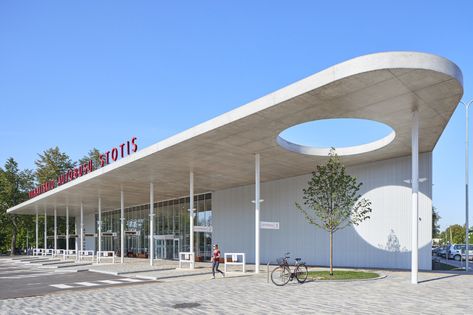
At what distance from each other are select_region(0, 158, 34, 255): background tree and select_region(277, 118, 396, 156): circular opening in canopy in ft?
171

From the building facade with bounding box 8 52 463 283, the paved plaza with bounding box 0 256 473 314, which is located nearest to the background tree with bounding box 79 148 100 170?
the building facade with bounding box 8 52 463 283

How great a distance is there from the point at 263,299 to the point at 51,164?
69.8 meters

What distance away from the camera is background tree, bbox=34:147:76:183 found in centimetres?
7244

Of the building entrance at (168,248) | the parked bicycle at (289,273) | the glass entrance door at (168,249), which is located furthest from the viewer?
the glass entrance door at (168,249)

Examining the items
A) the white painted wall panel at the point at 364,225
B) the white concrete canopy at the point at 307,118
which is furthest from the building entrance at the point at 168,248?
the white concrete canopy at the point at 307,118

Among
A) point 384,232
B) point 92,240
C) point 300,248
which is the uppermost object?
point 384,232

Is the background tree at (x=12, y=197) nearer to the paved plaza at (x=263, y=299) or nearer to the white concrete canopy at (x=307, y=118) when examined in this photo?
the white concrete canopy at (x=307, y=118)

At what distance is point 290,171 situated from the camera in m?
26.9

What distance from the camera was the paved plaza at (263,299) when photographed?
407 inches

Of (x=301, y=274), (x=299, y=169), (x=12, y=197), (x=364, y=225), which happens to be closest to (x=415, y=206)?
(x=301, y=274)

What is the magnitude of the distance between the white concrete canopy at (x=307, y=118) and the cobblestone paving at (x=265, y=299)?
5.85 meters

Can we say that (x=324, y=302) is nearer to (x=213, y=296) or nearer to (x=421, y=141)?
(x=213, y=296)

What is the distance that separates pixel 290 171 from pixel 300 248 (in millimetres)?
5073

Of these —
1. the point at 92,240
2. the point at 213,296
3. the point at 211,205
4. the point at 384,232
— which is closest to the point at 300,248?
the point at 384,232
